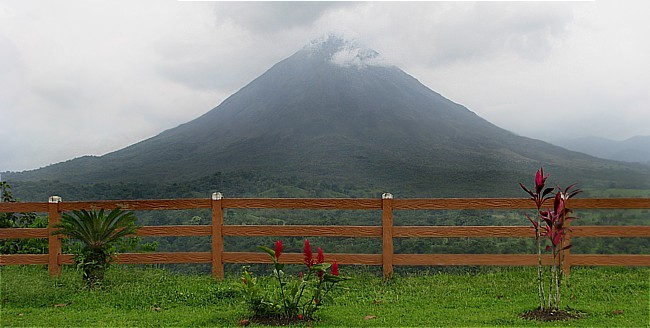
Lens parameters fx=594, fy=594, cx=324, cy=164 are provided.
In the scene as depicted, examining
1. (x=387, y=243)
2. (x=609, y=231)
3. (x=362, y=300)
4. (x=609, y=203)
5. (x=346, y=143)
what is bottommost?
(x=362, y=300)

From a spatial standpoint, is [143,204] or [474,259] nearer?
[474,259]

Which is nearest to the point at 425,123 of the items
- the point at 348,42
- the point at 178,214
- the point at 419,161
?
the point at 419,161

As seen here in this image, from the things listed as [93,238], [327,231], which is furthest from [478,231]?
[93,238]

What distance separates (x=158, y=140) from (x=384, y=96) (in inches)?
938

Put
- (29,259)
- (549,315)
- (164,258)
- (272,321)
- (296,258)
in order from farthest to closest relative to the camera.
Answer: (29,259), (164,258), (296,258), (549,315), (272,321)

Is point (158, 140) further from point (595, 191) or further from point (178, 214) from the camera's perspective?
point (595, 191)

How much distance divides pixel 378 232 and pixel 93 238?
4.05 m

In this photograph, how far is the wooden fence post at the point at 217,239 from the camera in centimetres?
879

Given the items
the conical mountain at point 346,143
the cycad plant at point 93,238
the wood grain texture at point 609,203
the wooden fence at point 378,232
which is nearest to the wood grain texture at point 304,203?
the wooden fence at point 378,232

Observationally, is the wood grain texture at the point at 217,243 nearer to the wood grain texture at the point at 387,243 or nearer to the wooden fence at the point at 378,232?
the wooden fence at the point at 378,232

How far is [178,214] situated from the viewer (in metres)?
22.2

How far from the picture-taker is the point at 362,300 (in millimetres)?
7426

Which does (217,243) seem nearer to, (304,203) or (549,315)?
(304,203)

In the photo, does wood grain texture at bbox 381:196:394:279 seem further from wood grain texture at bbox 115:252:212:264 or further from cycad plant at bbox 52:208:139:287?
cycad plant at bbox 52:208:139:287
